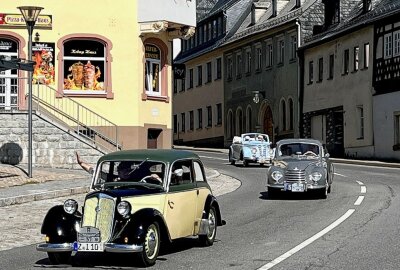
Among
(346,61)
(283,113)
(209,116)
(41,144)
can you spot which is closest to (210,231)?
(41,144)

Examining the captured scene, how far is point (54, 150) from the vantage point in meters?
31.8

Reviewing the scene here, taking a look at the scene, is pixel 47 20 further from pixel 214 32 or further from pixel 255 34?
pixel 214 32

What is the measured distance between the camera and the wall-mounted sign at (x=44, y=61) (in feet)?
115

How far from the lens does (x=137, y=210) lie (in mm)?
12922

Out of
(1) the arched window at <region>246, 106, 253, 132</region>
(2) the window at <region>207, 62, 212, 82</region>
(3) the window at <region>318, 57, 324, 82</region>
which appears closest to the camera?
(3) the window at <region>318, 57, 324, 82</region>

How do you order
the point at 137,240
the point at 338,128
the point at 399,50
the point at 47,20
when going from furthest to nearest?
the point at 338,128
the point at 399,50
the point at 47,20
the point at 137,240

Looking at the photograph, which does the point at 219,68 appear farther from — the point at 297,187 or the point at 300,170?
the point at 297,187

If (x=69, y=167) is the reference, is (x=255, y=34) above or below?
above

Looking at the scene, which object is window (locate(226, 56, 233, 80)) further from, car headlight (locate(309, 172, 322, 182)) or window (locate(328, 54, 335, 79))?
car headlight (locate(309, 172, 322, 182))

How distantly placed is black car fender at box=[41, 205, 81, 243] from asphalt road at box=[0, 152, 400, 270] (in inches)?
15.1

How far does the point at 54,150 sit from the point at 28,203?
9269 mm

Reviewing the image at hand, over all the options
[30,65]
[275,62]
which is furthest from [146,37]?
[275,62]

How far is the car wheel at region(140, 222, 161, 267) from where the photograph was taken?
12.5m

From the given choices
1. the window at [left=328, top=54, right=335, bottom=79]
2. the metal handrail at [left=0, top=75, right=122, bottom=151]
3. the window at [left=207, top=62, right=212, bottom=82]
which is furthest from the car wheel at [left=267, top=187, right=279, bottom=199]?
the window at [left=207, top=62, right=212, bottom=82]
